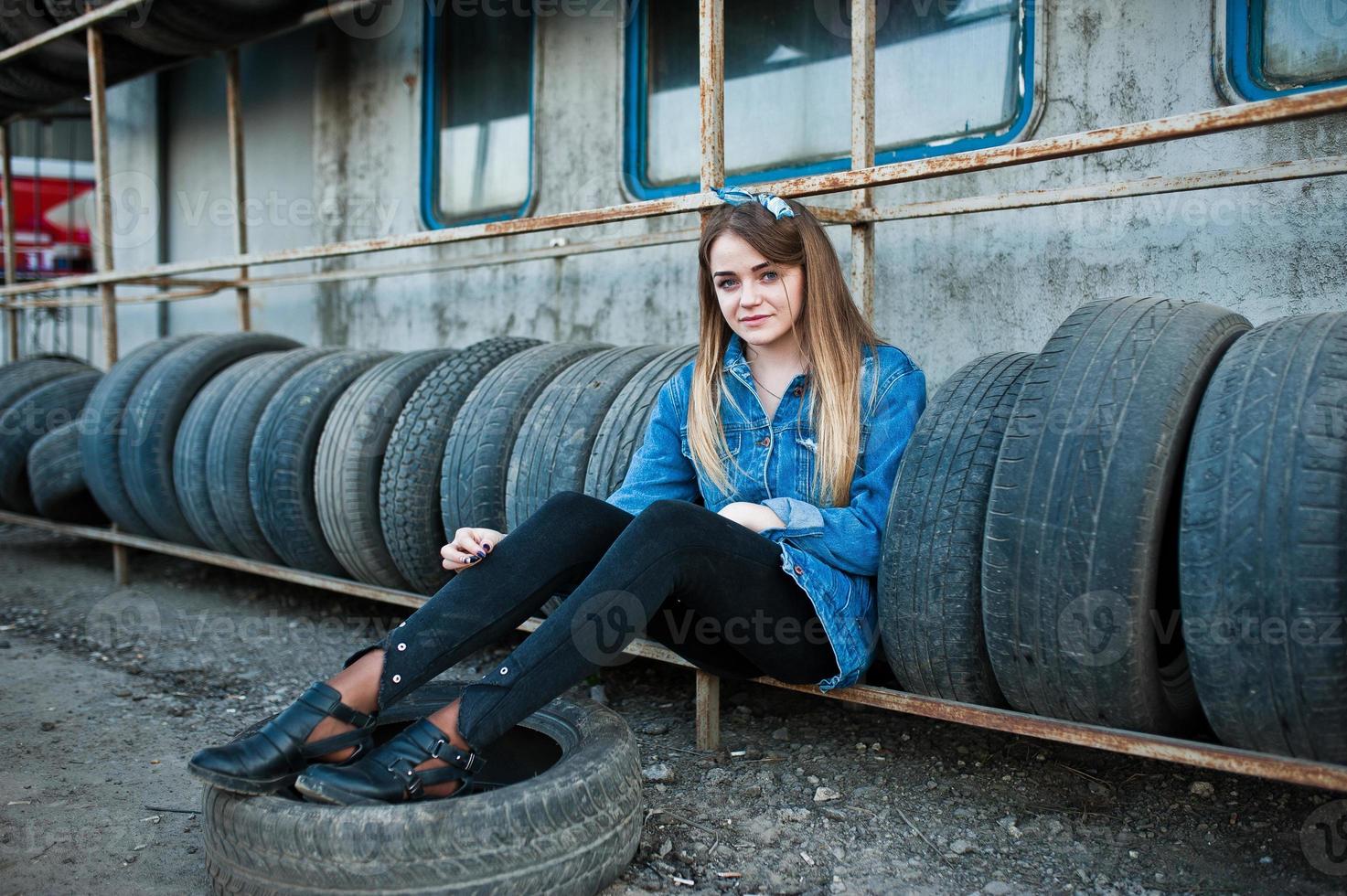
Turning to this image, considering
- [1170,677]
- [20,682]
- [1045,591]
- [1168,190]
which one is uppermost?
[1168,190]

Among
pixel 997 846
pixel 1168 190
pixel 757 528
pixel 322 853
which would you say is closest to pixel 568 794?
pixel 322 853

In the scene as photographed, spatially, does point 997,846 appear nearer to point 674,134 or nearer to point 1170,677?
point 1170,677

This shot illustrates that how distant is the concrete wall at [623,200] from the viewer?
2.94m

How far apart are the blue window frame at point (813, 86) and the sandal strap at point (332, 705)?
2585 mm

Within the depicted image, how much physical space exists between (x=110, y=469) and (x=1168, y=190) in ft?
13.0

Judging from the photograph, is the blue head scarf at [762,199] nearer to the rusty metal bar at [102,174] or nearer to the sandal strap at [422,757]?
the sandal strap at [422,757]

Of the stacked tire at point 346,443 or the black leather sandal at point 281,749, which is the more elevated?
the stacked tire at point 346,443

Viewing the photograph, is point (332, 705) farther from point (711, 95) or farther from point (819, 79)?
point (819, 79)

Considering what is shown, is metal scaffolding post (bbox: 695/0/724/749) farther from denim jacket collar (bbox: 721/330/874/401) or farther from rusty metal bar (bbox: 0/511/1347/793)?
rusty metal bar (bbox: 0/511/1347/793)

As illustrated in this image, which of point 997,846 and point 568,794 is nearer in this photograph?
point 568,794

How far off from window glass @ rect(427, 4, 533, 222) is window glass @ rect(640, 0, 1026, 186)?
30.0 inches

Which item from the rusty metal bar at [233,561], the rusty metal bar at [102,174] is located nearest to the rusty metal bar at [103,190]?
the rusty metal bar at [102,174]

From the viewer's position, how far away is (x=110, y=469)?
4.35 metres

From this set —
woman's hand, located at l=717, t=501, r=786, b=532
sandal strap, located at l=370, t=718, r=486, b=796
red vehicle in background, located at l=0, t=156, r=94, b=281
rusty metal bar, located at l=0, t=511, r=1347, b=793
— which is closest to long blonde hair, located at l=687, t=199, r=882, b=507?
woman's hand, located at l=717, t=501, r=786, b=532
